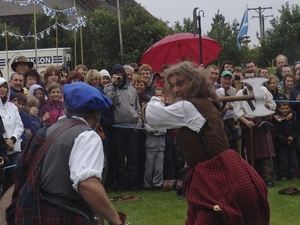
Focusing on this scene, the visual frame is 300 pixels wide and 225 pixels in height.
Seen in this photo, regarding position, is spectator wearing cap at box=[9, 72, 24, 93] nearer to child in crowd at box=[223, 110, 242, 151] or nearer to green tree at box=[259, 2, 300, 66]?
child in crowd at box=[223, 110, 242, 151]

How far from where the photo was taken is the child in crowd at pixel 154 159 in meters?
10.4

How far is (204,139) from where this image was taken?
4941 millimetres

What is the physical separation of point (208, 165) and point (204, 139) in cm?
19

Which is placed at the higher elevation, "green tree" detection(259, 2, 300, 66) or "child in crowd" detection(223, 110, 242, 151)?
"green tree" detection(259, 2, 300, 66)

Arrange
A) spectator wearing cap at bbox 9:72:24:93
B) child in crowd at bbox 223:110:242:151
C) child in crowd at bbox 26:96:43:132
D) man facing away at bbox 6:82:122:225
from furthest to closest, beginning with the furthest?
child in crowd at bbox 223:110:242:151
spectator wearing cap at bbox 9:72:24:93
child in crowd at bbox 26:96:43:132
man facing away at bbox 6:82:122:225

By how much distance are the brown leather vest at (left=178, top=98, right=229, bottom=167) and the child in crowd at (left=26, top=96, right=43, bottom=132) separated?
14.4ft

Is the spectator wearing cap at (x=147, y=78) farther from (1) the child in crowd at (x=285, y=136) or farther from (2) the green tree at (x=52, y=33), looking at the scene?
(2) the green tree at (x=52, y=33)

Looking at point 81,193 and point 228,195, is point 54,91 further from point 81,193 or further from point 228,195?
point 81,193

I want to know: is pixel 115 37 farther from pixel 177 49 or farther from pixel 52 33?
pixel 177 49

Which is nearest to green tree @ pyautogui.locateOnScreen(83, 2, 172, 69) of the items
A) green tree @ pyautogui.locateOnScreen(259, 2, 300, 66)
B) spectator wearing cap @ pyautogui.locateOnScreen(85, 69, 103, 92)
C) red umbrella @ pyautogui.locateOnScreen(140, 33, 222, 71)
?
green tree @ pyautogui.locateOnScreen(259, 2, 300, 66)

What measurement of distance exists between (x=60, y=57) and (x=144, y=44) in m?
5.18

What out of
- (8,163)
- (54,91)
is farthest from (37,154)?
(54,91)

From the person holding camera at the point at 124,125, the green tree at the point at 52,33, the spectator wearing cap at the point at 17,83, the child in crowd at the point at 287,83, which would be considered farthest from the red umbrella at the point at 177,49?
the green tree at the point at 52,33

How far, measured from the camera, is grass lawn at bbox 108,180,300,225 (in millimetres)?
8148
